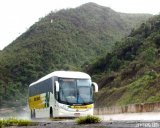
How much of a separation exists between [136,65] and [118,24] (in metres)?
90.8

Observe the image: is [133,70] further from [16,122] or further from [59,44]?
[59,44]

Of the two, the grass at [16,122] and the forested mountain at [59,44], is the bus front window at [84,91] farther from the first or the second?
the forested mountain at [59,44]

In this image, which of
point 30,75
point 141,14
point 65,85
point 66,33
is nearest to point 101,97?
point 65,85

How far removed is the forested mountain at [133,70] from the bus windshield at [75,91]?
10518mm

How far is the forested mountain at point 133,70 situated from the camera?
44.9m

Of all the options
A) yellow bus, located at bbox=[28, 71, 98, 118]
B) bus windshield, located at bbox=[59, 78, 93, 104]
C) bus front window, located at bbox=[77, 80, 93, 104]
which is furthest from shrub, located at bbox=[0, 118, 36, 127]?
bus front window, located at bbox=[77, 80, 93, 104]

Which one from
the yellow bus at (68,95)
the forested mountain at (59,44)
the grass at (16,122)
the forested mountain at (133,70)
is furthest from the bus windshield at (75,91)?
the forested mountain at (59,44)

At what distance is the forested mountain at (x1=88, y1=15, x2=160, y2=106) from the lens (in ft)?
147

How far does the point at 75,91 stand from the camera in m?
29.0

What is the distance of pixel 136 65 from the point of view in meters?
58.8

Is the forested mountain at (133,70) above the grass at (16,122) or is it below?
above

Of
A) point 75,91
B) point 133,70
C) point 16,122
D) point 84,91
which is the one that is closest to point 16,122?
point 16,122

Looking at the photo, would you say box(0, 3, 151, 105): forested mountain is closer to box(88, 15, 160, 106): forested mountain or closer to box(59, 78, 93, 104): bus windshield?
box(88, 15, 160, 106): forested mountain

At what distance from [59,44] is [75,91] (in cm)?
8477
